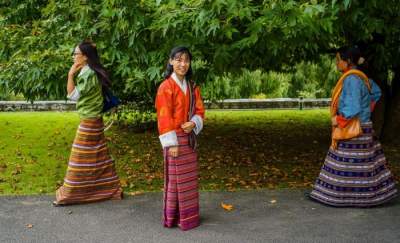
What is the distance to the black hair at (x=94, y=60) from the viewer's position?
5.38m

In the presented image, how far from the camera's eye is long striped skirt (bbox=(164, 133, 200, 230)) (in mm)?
4887

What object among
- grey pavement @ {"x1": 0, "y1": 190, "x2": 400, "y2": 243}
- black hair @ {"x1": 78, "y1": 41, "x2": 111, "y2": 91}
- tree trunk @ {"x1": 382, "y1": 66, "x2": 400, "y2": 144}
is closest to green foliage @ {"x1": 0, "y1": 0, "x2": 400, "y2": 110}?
black hair @ {"x1": 78, "y1": 41, "x2": 111, "y2": 91}

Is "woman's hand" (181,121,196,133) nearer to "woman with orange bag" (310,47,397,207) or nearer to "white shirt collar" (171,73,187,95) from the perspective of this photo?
"white shirt collar" (171,73,187,95)

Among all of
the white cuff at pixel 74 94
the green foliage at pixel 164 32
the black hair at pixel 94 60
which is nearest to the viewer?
the green foliage at pixel 164 32

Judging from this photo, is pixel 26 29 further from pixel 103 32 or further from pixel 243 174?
pixel 243 174

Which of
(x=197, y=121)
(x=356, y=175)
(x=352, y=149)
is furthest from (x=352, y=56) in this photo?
(x=197, y=121)

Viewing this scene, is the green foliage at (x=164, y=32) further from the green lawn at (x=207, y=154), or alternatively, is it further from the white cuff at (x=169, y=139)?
the green lawn at (x=207, y=154)

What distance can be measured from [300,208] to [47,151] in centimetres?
550

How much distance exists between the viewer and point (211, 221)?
208 inches

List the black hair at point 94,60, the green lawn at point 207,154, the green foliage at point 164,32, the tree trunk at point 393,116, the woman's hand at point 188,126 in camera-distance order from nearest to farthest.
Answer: the green foliage at point 164,32 → the woman's hand at point 188,126 → the black hair at point 94,60 → the green lawn at point 207,154 → the tree trunk at point 393,116

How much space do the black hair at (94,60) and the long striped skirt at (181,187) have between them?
1166 millimetres

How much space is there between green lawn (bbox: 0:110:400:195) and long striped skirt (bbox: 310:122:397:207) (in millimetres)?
1330

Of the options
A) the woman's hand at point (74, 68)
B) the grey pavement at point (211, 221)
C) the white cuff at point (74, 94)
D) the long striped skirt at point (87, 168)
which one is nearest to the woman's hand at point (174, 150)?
the grey pavement at point (211, 221)

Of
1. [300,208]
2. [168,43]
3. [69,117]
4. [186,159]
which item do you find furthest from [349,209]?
[69,117]
